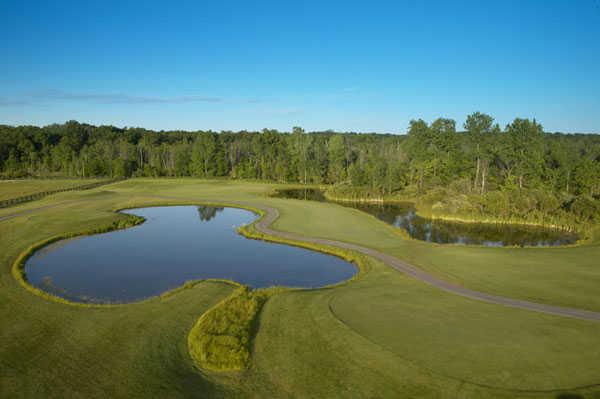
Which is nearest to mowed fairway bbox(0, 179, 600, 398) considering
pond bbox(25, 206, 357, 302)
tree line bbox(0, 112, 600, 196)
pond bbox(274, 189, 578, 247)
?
pond bbox(25, 206, 357, 302)

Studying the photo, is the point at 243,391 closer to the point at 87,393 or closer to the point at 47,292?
the point at 87,393

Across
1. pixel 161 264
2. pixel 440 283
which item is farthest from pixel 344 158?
pixel 440 283

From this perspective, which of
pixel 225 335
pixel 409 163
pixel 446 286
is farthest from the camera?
pixel 409 163

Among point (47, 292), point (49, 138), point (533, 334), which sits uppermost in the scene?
point (49, 138)

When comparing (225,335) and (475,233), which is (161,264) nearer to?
(225,335)

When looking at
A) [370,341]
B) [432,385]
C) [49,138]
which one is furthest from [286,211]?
[49,138]
